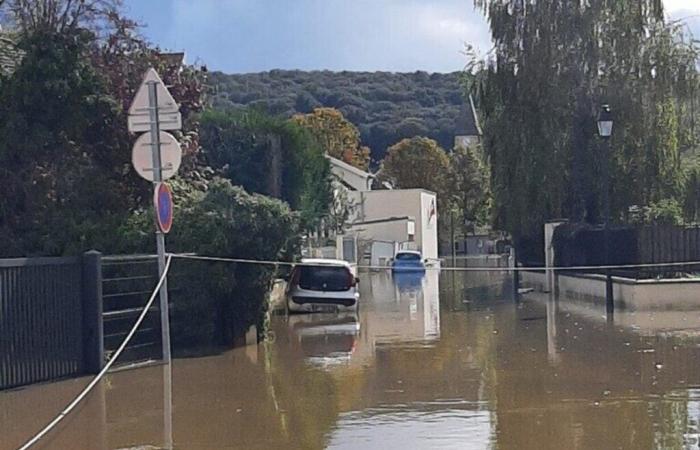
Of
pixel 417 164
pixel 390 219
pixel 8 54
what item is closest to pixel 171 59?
pixel 8 54

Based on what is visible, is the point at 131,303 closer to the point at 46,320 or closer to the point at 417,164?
the point at 46,320

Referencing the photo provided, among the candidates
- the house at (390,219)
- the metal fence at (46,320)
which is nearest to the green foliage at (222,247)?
the metal fence at (46,320)

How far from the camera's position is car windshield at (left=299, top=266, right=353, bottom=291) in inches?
993

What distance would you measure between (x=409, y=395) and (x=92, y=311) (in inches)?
188

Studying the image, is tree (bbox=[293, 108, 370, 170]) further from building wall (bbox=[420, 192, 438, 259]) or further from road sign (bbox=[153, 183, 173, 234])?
road sign (bbox=[153, 183, 173, 234])

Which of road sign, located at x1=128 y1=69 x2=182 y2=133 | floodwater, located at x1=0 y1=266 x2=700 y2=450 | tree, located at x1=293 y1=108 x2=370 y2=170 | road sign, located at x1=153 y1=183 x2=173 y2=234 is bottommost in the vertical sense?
floodwater, located at x1=0 y1=266 x2=700 y2=450

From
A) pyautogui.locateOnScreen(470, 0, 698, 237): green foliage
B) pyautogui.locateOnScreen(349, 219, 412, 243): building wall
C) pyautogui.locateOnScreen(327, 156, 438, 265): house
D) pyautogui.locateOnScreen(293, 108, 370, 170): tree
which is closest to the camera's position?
pyautogui.locateOnScreen(470, 0, 698, 237): green foliage

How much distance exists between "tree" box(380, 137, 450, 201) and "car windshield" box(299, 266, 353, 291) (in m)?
66.9

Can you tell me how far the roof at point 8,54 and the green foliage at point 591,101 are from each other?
17206 millimetres

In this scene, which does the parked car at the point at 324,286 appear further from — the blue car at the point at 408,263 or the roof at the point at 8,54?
the blue car at the point at 408,263

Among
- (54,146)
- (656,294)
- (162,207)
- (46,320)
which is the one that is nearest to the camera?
(46,320)

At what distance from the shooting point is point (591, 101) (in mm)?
34156

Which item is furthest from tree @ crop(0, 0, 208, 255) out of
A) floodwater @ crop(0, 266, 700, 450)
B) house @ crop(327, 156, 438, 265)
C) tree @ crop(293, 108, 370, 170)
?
tree @ crop(293, 108, 370, 170)

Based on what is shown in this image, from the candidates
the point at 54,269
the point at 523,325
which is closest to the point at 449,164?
the point at 523,325
